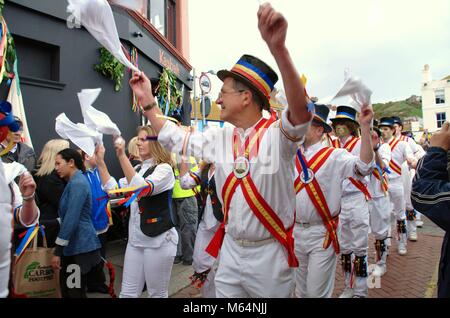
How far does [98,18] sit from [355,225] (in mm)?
3934

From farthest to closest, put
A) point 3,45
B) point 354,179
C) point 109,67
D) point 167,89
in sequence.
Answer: point 167,89 → point 109,67 → point 3,45 → point 354,179

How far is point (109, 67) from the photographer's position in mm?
7234

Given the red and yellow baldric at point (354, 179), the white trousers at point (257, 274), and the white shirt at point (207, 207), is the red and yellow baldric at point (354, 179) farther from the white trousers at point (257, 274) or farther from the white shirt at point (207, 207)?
the white trousers at point (257, 274)

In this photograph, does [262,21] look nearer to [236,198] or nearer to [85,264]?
[236,198]

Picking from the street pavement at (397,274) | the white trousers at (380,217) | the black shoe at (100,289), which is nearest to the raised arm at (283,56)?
the street pavement at (397,274)

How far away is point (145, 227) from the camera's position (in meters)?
3.24

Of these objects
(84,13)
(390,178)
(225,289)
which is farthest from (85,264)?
(390,178)

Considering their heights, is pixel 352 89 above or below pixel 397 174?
above

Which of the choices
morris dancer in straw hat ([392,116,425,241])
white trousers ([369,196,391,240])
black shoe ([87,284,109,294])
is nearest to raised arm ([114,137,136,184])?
black shoe ([87,284,109,294])

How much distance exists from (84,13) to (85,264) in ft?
8.88

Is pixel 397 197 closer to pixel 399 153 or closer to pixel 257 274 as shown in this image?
pixel 399 153

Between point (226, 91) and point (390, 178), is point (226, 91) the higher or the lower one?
the higher one

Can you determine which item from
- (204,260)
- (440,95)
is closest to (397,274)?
(204,260)

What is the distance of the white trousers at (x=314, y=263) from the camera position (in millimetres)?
2996
